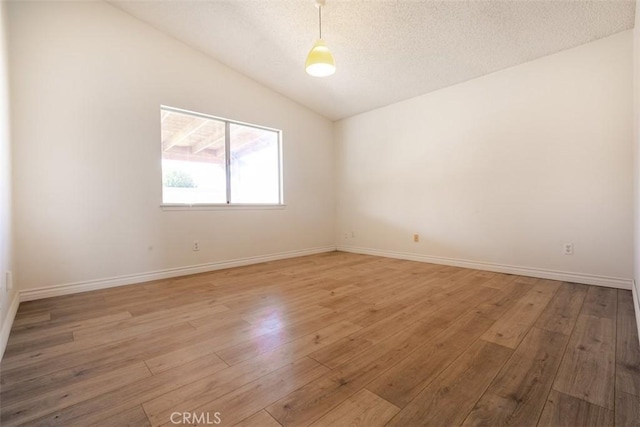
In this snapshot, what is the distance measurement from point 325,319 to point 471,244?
2.42 m

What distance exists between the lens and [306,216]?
4668 millimetres

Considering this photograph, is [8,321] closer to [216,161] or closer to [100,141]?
[100,141]

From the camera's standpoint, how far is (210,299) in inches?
94.2

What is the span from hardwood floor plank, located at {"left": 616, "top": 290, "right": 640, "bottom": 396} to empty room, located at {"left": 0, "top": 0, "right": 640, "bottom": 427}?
0.6 inches

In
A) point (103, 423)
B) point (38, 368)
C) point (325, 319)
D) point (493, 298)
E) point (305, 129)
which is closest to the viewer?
point (103, 423)

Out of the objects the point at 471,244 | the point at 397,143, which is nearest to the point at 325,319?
the point at 471,244

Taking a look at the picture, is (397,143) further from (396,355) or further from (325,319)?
(396,355)

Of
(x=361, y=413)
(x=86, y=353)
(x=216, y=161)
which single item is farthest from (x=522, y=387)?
(x=216, y=161)

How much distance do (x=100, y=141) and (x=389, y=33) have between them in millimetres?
3111

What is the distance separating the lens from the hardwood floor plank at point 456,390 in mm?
1008

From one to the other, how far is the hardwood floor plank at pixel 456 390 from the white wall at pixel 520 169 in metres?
2.07

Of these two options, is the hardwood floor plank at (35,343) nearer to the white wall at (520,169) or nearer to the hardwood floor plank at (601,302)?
the hardwood floor plank at (601,302)

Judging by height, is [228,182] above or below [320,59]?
below

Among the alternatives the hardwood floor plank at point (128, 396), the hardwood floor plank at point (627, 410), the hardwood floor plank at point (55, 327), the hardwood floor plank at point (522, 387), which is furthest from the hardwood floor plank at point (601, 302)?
the hardwood floor plank at point (55, 327)
